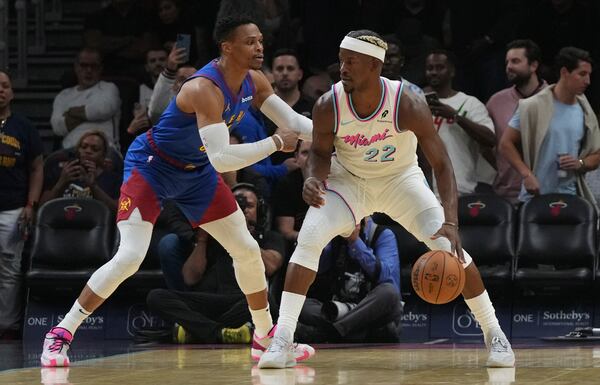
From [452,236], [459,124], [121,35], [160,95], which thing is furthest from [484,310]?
[121,35]

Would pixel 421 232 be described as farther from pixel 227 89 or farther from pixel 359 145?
pixel 227 89

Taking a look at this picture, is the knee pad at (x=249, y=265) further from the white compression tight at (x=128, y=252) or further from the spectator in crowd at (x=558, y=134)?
the spectator in crowd at (x=558, y=134)

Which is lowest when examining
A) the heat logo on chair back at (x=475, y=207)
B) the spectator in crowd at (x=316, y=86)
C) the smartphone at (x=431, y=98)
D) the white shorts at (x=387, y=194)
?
the white shorts at (x=387, y=194)

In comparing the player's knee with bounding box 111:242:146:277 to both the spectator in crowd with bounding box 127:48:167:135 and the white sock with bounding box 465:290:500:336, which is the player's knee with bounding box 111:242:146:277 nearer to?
the white sock with bounding box 465:290:500:336

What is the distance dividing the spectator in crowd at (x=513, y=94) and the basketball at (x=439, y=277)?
13.5 feet

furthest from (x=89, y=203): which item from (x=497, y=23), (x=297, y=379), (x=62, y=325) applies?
(x=297, y=379)

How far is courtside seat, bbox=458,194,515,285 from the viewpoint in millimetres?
10172

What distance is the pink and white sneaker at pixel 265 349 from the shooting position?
7289 millimetres

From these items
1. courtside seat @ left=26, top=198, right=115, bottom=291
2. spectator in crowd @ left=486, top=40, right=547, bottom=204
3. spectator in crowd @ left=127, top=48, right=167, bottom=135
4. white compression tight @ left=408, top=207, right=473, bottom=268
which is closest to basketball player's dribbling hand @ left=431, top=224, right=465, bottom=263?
white compression tight @ left=408, top=207, right=473, bottom=268

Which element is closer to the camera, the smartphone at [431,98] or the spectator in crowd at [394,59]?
the smartphone at [431,98]

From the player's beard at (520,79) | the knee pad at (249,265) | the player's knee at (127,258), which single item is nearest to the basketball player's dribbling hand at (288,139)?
the knee pad at (249,265)

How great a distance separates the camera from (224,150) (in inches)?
269

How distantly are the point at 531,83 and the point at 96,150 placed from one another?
3719 mm

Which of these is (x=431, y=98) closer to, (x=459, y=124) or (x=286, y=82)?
(x=459, y=124)
